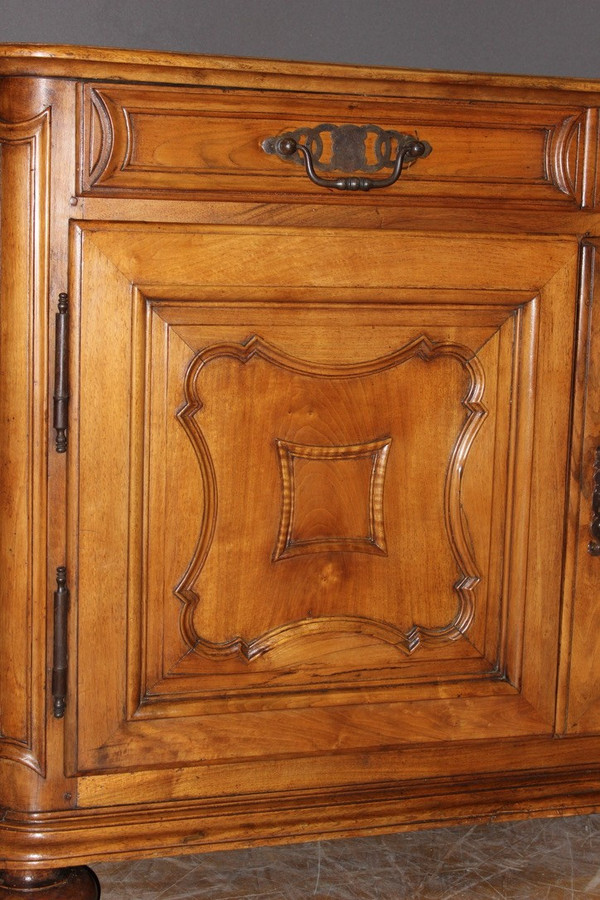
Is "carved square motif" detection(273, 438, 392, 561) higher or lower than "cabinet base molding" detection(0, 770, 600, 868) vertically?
higher

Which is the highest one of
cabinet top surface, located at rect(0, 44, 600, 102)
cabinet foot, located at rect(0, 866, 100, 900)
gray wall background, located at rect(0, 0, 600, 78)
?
gray wall background, located at rect(0, 0, 600, 78)

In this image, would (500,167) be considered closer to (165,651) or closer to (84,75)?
(84,75)

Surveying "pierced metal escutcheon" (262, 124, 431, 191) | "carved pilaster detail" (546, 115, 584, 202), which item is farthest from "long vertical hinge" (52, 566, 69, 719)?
"carved pilaster detail" (546, 115, 584, 202)

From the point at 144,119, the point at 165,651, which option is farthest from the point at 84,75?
the point at 165,651

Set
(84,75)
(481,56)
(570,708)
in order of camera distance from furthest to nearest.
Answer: (481,56) < (570,708) < (84,75)

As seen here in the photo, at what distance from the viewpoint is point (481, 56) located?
1.82 m

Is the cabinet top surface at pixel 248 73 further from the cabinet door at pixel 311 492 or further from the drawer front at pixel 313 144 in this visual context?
the cabinet door at pixel 311 492

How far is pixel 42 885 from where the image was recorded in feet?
4.00

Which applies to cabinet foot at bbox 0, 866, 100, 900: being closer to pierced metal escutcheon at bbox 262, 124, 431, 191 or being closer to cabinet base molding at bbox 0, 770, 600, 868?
cabinet base molding at bbox 0, 770, 600, 868

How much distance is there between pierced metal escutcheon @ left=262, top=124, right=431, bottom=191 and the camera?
115 centimetres

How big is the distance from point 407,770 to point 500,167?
0.62m

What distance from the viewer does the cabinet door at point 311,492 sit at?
3.80 ft

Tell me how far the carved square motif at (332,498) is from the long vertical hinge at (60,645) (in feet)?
0.68

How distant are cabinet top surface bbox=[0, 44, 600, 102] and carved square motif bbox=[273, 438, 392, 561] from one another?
1.12 feet
